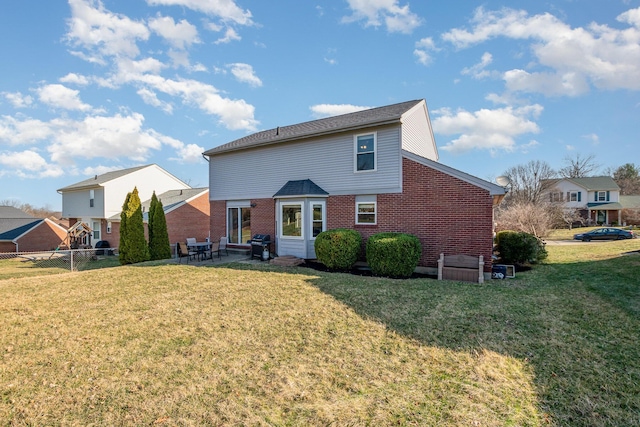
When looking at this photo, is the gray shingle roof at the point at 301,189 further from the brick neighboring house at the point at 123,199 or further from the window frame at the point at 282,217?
the brick neighboring house at the point at 123,199

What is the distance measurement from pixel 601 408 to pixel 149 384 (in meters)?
5.49

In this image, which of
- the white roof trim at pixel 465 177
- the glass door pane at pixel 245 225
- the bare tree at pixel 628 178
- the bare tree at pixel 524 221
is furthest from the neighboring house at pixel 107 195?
the bare tree at pixel 628 178

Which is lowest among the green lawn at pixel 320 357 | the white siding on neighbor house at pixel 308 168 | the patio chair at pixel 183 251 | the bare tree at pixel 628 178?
the green lawn at pixel 320 357

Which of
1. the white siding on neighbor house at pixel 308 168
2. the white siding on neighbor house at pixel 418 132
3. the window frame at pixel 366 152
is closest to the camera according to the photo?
the white siding on neighbor house at pixel 308 168

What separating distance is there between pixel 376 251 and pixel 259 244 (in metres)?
5.73

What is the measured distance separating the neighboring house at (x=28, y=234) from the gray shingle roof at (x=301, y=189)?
31.5 metres

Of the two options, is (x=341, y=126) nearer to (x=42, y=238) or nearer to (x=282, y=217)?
(x=282, y=217)

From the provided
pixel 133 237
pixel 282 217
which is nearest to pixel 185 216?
pixel 133 237

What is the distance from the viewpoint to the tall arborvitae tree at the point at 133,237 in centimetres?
1568

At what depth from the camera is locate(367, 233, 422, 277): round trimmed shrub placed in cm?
973

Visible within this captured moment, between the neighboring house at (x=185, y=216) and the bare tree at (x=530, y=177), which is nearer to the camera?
the neighboring house at (x=185, y=216)

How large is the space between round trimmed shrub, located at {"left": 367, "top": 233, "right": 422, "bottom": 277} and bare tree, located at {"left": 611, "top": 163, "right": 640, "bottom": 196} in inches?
2561

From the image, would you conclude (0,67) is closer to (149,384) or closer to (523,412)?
(149,384)

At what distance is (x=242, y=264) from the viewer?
12.0 m
